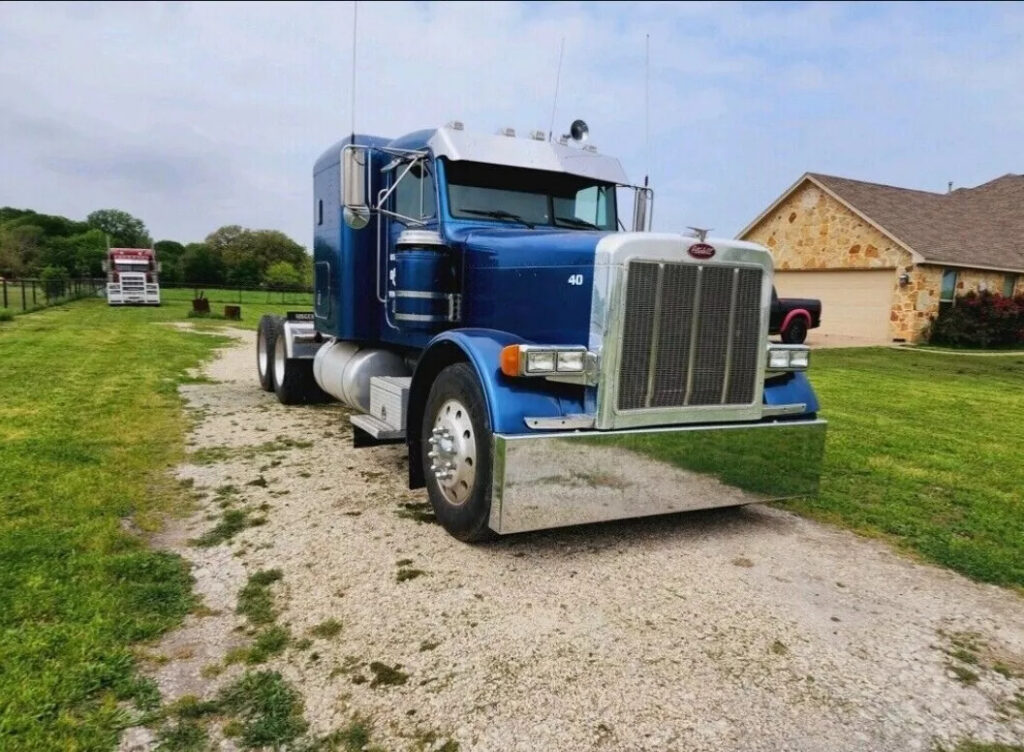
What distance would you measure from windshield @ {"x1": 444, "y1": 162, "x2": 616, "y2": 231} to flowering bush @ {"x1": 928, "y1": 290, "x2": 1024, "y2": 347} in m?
18.7

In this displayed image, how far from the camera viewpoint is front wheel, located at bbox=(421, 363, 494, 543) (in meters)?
3.89

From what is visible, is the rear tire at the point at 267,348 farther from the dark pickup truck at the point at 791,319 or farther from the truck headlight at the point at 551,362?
the dark pickup truck at the point at 791,319

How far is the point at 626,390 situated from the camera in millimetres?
3875

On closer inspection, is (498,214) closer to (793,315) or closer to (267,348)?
(793,315)

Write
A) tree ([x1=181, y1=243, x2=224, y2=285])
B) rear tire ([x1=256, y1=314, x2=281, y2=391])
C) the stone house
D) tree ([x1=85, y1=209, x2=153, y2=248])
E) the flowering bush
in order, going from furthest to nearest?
tree ([x1=85, y1=209, x2=153, y2=248]), tree ([x1=181, y1=243, x2=224, y2=285]), the stone house, the flowering bush, rear tire ([x1=256, y1=314, x2=281, y2=391])

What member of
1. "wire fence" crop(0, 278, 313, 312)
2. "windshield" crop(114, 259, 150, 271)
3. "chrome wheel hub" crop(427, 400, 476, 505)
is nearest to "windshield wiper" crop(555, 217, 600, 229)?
"chrome wheel hub" crop(427, 400, 476, 505)

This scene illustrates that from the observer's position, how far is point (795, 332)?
4.80 meters

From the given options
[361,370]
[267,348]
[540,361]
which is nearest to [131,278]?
[267,348]

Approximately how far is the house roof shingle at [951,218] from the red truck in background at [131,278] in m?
28.7

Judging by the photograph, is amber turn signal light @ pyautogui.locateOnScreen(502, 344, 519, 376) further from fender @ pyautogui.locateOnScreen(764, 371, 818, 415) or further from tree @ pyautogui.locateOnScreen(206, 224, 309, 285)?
tree @ pyautogui.locateOnScreen(206, 224, 309, 285)

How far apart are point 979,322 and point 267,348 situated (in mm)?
20412

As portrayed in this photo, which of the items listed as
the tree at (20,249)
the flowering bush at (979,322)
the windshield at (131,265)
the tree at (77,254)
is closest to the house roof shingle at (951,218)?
the flowering bush at (979,322)

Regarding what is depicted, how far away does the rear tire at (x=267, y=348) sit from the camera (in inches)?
360

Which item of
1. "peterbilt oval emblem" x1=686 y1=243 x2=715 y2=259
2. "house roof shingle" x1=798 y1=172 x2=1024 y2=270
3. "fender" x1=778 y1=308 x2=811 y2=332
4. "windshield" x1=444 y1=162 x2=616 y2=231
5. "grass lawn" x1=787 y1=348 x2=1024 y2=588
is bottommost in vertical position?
"grass lawn" x1=787 y1=348 x2=1024 y2=588
